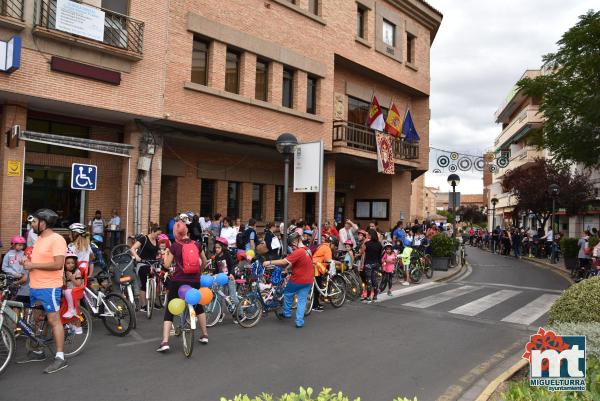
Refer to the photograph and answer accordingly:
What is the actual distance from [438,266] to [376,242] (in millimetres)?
7816

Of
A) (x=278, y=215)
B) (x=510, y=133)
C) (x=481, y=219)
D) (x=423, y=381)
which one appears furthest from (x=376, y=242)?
(x=481, y=219)

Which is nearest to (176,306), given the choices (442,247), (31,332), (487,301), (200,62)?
(31,332)

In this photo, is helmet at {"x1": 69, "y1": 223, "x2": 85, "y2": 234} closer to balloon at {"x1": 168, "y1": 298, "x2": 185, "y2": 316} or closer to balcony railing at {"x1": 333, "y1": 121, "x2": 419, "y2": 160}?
balloon at {"x1": 168, "y1": 298, "x2": 185, "y2": 316}

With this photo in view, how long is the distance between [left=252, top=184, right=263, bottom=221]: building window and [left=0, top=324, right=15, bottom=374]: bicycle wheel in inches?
608

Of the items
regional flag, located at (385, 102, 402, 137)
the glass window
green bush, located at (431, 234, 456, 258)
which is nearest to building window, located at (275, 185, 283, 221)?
regional flag, located at (385, 102, 402, 137)

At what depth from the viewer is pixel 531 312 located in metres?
10.7

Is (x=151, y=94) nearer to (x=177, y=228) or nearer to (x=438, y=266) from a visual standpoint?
(x=177, y=228)

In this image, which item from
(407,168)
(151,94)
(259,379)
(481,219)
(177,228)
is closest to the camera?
(259,379)

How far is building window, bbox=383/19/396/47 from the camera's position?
2383 centimetres

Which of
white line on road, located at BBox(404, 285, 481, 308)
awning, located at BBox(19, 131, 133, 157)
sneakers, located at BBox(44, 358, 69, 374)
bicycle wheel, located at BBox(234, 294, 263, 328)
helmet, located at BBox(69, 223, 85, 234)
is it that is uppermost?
awning, located at BBox(19, 131, 133, 157)

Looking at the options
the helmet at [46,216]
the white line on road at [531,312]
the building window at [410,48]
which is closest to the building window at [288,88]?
the building window at [410,48]

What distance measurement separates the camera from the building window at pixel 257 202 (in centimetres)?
2117

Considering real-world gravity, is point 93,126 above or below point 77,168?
above

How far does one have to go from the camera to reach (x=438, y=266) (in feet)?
61.3
